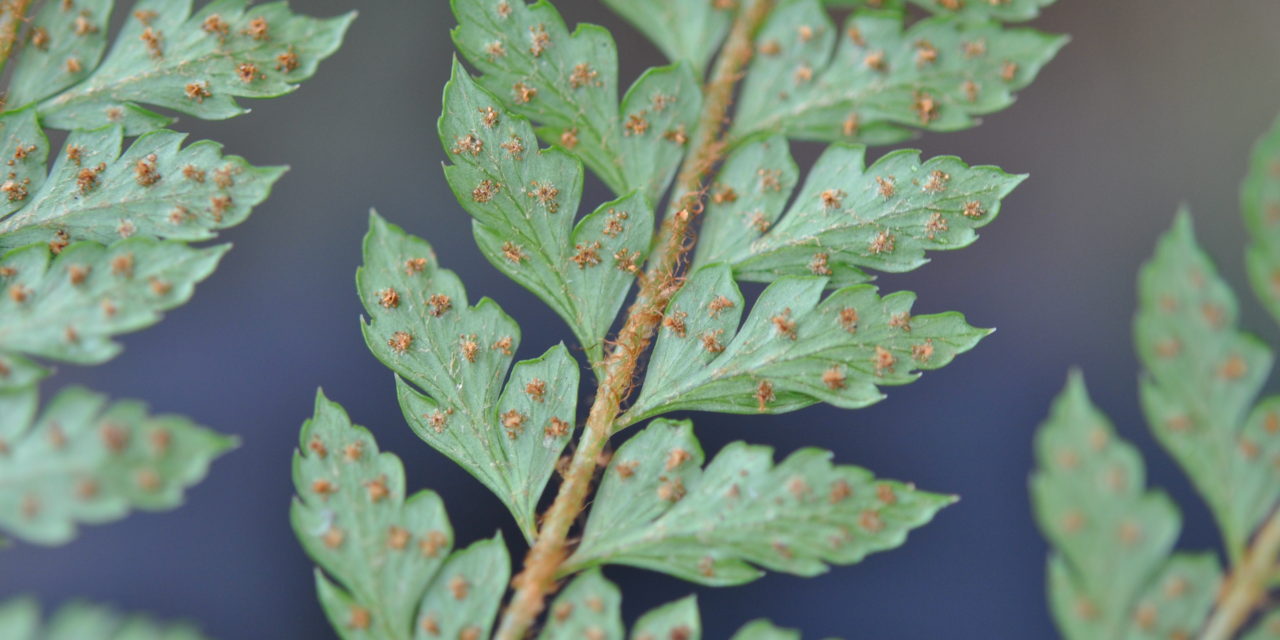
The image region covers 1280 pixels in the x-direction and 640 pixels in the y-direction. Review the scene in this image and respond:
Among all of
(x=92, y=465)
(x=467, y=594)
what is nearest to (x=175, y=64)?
(x=92, y=465)

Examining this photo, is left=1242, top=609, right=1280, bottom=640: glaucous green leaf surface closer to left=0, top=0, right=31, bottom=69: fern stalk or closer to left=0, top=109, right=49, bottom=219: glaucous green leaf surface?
left=0, top=109, right=49, bottom=219: glaucous green leaf surface

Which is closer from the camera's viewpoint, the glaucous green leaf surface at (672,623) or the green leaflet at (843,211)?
the glaucous green leaf surface at (672,623)

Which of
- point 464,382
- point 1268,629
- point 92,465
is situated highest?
point 464,382

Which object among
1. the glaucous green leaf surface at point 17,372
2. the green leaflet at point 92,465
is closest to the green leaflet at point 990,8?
the green leaflet at point 92,465

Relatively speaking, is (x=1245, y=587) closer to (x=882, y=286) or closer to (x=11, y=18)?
(x=882, y=286)

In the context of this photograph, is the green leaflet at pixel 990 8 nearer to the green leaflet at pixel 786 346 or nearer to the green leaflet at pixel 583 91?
the green leaflet at pixel 583 91

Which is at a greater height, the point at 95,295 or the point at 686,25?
the point at 686,25
